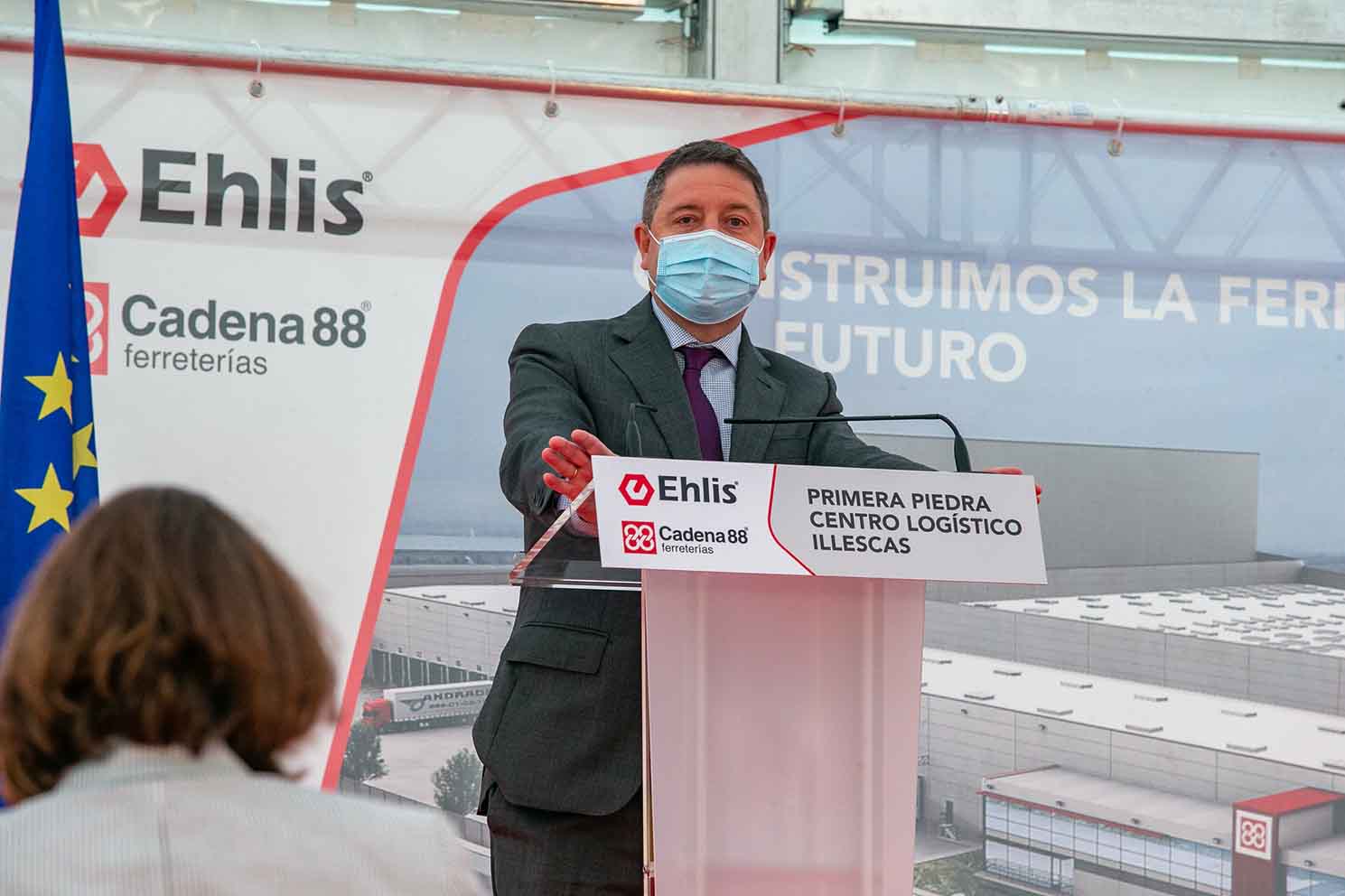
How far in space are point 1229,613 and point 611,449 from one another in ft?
7.78

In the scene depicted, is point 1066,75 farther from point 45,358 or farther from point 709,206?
point 45,358

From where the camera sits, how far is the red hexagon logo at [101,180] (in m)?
3.39

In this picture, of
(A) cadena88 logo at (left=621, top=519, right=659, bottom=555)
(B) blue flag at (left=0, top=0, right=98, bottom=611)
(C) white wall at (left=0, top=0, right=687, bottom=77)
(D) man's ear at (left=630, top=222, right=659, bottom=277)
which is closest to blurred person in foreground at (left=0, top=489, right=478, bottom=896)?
(A) cadena88 logo at (left=621, top=519, right=659, bottom=555)

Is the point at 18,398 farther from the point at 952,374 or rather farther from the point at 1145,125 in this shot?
the point at 1145,125

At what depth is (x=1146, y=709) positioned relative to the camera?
3799 millimetres

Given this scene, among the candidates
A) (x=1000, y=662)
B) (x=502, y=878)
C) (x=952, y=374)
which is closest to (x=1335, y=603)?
(x=1000, y=662)

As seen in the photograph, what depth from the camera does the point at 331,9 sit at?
384 centimetres

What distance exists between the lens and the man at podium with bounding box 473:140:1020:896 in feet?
6.69

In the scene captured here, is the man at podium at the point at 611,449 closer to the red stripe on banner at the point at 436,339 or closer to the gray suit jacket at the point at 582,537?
the gray suit jacket at the point at 582,537

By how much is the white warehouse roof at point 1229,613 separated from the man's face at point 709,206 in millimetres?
1731

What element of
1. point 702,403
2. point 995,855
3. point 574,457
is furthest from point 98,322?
point 995,855

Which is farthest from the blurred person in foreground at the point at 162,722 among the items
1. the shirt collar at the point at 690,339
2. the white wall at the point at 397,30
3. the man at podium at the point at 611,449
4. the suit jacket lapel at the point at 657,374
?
the white wall at the point at 397,30

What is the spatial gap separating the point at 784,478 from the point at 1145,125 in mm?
2622

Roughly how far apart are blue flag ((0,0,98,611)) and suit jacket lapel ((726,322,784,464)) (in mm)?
1344
